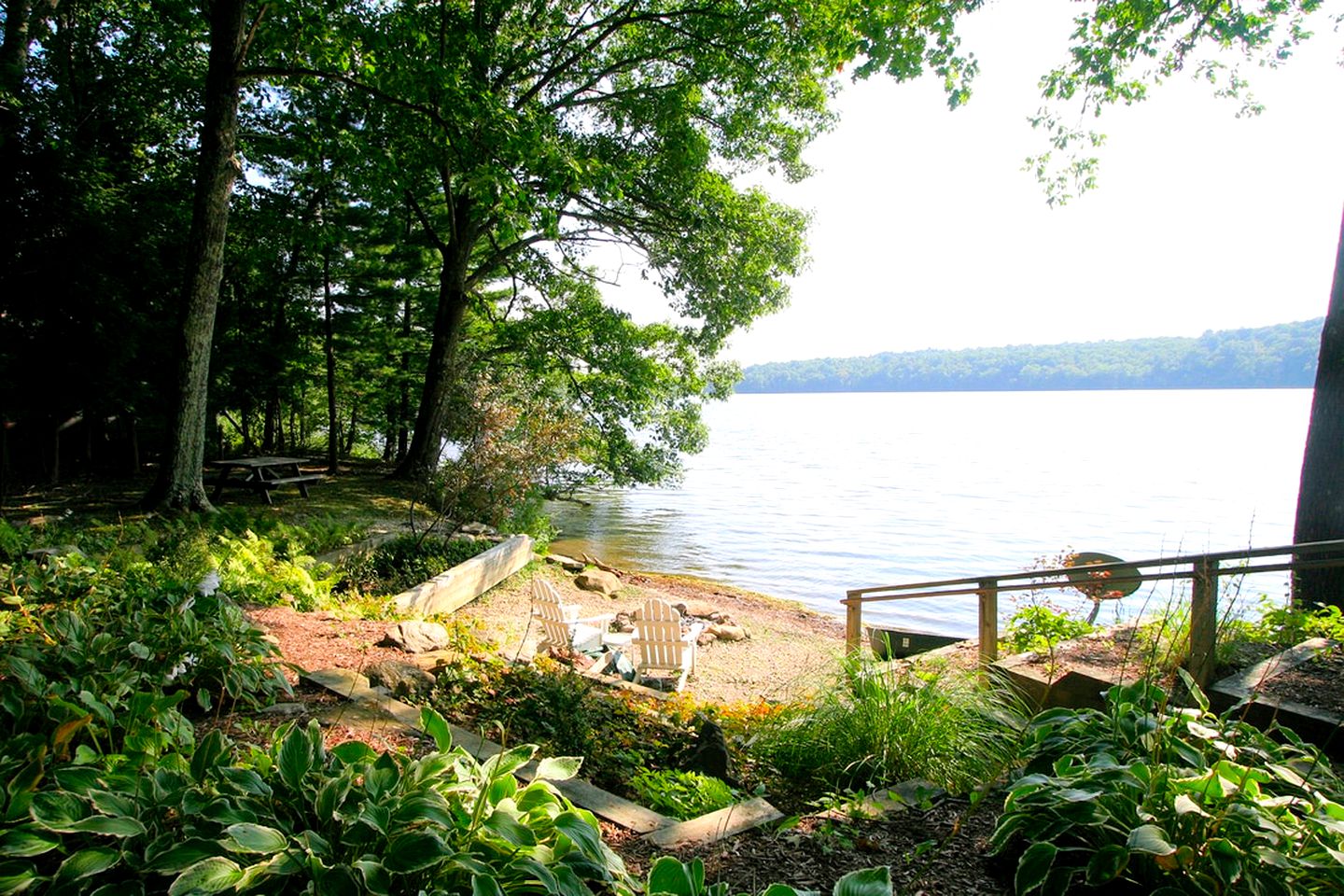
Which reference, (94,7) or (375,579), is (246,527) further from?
(94,7)

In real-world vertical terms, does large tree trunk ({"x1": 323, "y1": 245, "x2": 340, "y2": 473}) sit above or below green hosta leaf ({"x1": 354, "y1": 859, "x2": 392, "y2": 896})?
above

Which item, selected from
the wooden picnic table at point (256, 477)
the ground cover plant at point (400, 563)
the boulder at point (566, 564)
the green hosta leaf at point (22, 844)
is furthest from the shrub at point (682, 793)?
the boulder at point (566, 564)

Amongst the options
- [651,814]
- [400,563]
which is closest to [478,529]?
[400,563]

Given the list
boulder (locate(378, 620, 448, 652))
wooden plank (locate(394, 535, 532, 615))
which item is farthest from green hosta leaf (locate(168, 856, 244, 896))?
wooden plank (locate(394, 535, 532, 615))

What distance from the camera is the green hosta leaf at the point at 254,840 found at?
1651mm

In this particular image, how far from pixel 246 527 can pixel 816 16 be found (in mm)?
10323

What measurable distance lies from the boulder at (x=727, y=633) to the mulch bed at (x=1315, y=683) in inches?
283

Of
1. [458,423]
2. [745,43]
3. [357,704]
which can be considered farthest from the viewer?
[745,43]

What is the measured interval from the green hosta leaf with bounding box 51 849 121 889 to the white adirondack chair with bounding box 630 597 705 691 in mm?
6433

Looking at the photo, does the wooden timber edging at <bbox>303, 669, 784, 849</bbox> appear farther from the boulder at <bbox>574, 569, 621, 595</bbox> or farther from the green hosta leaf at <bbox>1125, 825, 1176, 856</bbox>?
the boulder at <bbox>574, 569, 621, 595</bbox>

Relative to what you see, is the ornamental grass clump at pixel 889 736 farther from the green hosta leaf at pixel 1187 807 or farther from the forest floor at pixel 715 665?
the green hosta leaf at pixel 1187 807

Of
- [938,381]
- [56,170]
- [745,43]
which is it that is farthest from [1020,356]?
[56,170]

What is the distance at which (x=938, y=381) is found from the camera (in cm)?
10988

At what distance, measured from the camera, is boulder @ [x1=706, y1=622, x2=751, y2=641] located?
1087 cm
